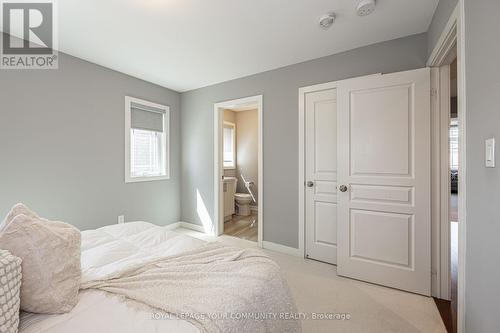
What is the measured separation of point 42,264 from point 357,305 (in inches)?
86.4

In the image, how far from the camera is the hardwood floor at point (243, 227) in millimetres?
3684

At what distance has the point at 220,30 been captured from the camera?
2176 mm

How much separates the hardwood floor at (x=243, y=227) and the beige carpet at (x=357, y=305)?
125cm

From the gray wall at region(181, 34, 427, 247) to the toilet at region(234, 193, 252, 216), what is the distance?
125cm

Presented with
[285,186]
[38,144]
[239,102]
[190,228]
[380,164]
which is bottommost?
[190,228]

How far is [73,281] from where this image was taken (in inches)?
38.2

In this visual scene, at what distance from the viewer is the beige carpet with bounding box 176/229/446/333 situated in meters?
1.66

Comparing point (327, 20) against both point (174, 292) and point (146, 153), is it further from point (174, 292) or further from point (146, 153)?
point (146, 153)

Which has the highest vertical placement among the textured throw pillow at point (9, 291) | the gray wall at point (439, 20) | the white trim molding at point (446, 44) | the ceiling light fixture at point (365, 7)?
the ceiling light fixture at point (365, 7)

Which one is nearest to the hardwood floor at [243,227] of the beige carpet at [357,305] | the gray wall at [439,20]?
the beige carpet at [357,305]

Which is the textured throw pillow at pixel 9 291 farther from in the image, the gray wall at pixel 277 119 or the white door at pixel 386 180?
the gray wall at pixel 277 119

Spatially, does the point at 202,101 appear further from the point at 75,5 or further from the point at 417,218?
the point at 417,218

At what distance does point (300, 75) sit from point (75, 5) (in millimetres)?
2353

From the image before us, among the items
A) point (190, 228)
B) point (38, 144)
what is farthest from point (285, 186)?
point (38, 144)
